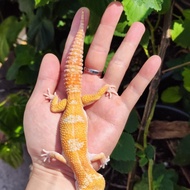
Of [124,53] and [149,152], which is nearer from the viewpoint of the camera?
[124,53]

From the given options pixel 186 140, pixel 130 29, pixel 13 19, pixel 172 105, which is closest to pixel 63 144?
pixel 130 29

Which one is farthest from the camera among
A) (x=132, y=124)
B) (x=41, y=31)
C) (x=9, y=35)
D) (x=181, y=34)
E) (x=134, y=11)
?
(x=9, y=35)

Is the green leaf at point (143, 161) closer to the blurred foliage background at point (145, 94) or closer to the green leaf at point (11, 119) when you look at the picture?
the blurred foliage background at point (145, 94)

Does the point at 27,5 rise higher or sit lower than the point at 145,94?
higher

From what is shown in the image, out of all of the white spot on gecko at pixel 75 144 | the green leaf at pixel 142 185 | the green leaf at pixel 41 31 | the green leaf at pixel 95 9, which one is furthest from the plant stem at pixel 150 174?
the green leaf at pixel 41 31

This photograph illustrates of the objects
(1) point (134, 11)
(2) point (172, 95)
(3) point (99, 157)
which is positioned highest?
(1) point (134, 11)

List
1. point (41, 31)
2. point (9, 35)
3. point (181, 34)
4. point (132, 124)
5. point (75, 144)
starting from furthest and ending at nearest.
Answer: point (9, 35), point (41, 31), point (132, 124), point (181, 34), point (75, 144)

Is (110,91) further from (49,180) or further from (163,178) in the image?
(163,178)

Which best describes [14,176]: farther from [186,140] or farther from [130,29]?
[130,29]

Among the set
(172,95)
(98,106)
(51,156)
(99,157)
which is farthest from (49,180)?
(172,95)
